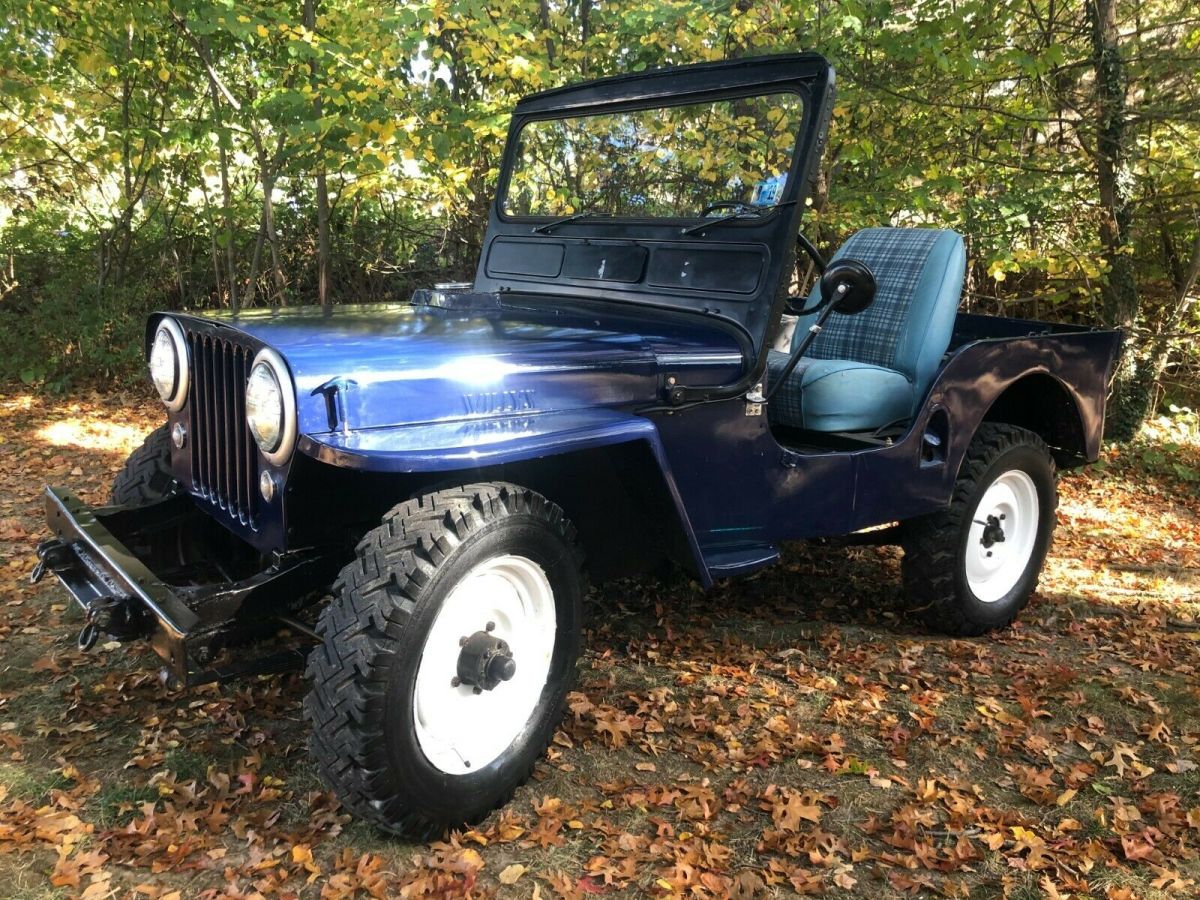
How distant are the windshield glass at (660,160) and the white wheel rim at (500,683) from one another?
150 centimetres

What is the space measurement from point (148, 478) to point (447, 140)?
3241 millimetres

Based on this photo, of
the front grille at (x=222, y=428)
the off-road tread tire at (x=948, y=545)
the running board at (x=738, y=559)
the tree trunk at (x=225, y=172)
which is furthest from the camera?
the tree trunk at (x=225, y=172)

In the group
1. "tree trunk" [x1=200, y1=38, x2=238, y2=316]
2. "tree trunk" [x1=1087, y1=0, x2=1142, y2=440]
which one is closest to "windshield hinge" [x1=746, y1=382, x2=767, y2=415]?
"tree trunk" [x1=1087, y1=0, x2=1142, y2=440]

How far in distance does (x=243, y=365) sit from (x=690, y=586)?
2346mm

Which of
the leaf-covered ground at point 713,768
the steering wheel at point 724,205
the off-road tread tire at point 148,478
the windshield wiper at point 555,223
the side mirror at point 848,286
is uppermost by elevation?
the steering wheel at point 724,205

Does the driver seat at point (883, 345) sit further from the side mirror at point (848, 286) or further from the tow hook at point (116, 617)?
the tow hook at point (116, 617)

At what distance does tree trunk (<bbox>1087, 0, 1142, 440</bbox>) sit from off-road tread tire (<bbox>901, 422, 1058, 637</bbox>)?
3759mm

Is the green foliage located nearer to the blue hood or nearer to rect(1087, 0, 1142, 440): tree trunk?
rect(1087, 0, 1142, 440): tree trunk

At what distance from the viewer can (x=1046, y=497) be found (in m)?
4.01

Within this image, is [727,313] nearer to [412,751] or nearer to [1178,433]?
[412,751]

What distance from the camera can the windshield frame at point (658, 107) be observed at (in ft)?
9.61

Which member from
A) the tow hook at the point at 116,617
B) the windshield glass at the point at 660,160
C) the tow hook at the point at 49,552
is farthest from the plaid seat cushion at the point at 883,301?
the tow hook at the point at 49,552

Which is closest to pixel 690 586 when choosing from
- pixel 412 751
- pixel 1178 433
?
pixel 412 751

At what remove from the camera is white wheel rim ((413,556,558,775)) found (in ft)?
7.56
